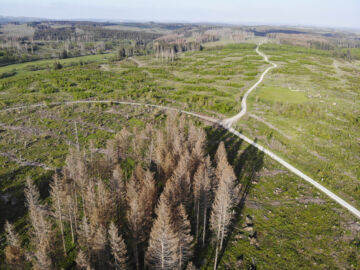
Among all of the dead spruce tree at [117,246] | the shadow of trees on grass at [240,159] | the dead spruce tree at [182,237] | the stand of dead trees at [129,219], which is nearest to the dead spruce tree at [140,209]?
the stand of dead trees at [129,219]

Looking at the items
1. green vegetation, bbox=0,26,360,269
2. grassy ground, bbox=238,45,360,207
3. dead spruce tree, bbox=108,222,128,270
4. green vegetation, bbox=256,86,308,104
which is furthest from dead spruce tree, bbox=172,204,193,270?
green vegetation, bbox=256,86,308,104

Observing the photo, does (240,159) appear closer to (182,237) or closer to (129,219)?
(182,237)

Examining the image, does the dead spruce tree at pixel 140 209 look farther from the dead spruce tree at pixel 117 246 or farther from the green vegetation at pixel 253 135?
the green vegetation at pixel 253 135

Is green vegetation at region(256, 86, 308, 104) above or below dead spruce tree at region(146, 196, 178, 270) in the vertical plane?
above

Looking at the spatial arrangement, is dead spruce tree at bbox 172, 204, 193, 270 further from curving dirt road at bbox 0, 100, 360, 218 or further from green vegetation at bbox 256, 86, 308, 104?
green vegetation at bbox 256, 86, 308, 104

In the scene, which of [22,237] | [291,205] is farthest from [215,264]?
[22,237]

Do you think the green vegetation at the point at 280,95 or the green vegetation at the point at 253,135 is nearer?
the green vegetation at the point at 253,135

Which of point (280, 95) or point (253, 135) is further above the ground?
point (280, 95)

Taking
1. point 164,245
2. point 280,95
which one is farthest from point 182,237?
point 280,95
